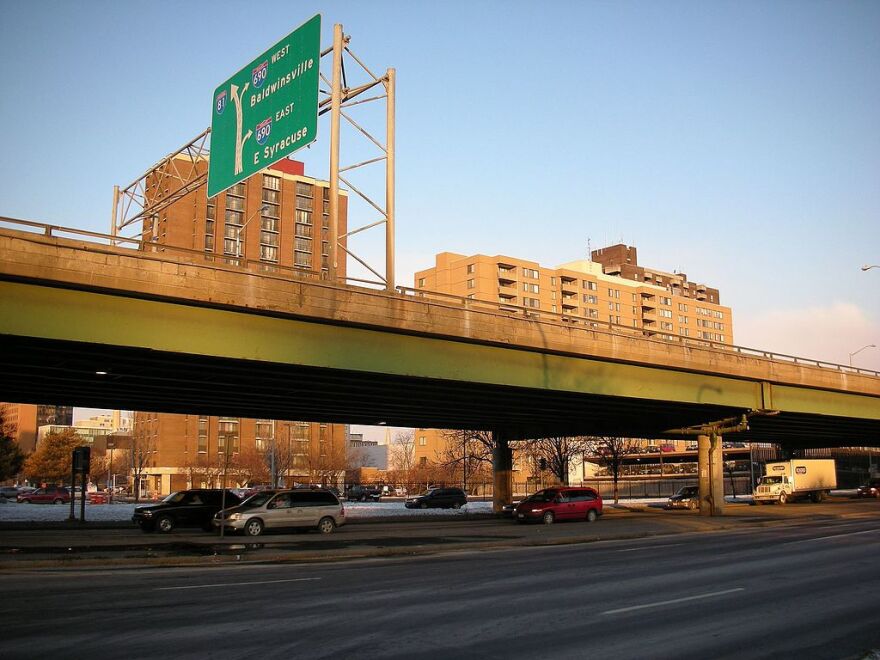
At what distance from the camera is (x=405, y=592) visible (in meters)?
14.8

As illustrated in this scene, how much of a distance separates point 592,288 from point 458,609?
146m

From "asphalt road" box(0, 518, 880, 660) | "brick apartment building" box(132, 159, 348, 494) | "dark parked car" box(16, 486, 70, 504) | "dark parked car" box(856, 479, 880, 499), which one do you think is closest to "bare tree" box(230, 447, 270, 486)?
"brick apartment building" box(132, 159, 348, 494)

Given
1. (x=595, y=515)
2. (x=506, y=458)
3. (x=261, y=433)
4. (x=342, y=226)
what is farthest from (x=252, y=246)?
(x=595, y=515)

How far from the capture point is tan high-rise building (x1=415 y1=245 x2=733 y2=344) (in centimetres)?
14138

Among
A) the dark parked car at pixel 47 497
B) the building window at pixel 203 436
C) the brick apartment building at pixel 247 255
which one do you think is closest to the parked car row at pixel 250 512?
the dark parked car at pixel 47 497

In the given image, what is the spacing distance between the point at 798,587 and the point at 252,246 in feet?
382

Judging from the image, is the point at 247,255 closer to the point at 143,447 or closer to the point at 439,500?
the point at 143,447

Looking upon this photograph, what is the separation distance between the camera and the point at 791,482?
62.3 meters

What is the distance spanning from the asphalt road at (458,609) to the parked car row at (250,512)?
428 inches

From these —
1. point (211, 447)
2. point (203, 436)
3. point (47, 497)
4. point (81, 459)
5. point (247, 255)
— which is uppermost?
point (247, 255)

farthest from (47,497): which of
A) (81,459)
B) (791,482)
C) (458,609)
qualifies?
(458,609)

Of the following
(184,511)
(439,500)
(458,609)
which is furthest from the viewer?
(439,500)

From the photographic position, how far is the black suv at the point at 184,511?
109 feet

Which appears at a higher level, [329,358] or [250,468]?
[329,358]
